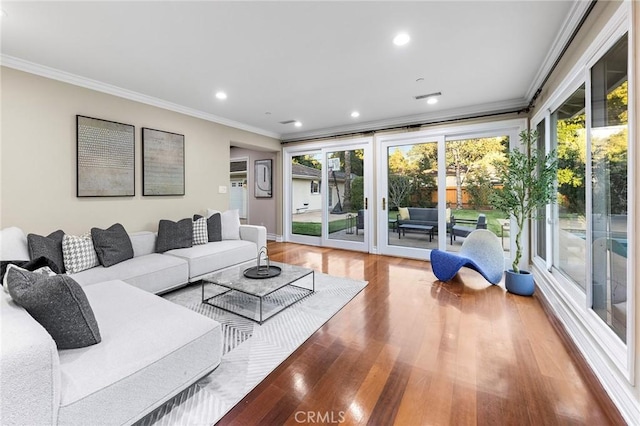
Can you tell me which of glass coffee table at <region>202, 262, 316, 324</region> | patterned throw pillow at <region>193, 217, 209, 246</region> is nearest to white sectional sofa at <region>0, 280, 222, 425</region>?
glass coffee table at <region>202, 262, 316, 324</region>

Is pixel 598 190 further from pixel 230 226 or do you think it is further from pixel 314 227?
pixel 314 227

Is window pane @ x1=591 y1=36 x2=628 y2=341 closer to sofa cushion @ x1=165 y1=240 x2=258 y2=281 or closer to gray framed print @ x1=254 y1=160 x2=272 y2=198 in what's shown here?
sofa cushion @ x1=165 y1=240 x2=258 y2=281

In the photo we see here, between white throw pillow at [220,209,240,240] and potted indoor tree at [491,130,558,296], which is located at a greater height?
potted indoor tree at [491,130,558,296]

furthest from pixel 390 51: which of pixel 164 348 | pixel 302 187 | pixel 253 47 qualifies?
pixel 302 187

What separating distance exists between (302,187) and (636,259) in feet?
18.4

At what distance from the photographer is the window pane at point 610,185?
5.82ft

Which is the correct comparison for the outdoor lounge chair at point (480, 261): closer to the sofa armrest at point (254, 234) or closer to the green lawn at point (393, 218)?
the green lawn at point (393, 218)

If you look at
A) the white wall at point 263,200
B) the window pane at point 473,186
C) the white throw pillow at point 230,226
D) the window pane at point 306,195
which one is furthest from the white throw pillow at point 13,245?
the window pane at point 473,186

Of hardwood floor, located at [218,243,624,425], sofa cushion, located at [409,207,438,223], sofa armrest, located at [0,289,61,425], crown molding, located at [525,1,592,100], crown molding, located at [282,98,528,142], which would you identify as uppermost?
crown molding, located at [282,98,528,142]

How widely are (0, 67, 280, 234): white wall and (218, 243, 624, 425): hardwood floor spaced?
3184 millimetres

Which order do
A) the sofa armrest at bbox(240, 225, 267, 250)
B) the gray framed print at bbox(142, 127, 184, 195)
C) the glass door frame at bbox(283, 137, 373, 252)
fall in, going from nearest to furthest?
the gray framed print at bbox(142, 127, 184, 195), the sofa armrest at bbox(240, 225, 267, 250), the glass door frame at bbox(283, 137, 373, 252)

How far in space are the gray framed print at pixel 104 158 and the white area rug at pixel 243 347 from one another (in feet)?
5.46

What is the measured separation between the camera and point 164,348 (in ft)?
4.83

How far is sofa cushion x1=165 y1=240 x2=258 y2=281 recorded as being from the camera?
3.39 meters
